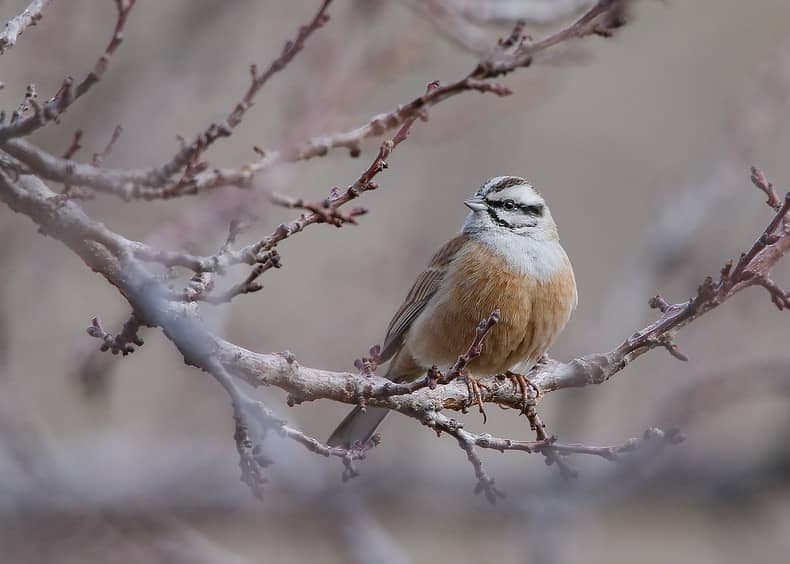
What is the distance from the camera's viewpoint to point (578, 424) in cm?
842

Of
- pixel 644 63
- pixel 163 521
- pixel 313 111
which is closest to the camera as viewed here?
pixel 313 111

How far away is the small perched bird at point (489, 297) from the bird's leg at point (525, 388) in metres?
0.47

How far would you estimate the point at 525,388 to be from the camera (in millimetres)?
5266

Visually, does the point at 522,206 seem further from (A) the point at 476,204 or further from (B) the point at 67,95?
(B) the point at 67,95

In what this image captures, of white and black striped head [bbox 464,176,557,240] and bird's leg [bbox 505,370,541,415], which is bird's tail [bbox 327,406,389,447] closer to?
bird's leg [bbox 505,370,541,415]

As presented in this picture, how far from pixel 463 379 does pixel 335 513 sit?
1.67 meters

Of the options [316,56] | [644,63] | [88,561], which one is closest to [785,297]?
[316,56]

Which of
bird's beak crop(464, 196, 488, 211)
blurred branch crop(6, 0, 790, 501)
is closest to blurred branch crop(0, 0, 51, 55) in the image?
blurred branch crop(6, 0, 790, 501)

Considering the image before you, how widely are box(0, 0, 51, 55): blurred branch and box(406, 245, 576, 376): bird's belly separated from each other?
3.20 meters

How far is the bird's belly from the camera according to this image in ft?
19.5

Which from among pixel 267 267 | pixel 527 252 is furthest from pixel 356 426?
pixel 267 267

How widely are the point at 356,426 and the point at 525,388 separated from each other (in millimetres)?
1344

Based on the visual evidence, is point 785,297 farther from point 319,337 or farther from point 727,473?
point 319,337

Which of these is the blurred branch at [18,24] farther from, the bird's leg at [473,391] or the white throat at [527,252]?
the white throat at [527,252]
